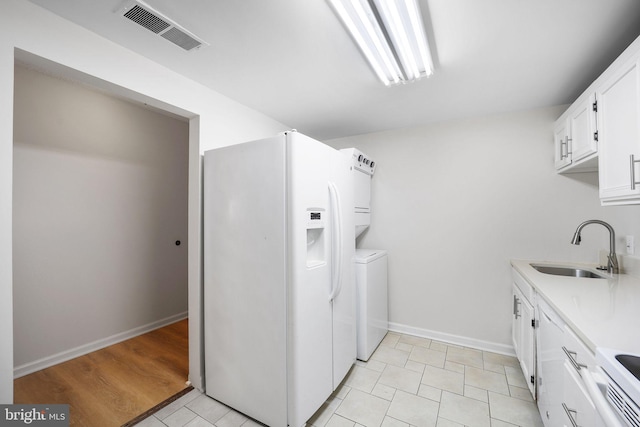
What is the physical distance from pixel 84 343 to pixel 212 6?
3217mm

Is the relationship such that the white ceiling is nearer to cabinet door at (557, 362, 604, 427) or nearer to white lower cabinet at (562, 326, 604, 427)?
white lower cabinet at (562, 326, 604, 427)

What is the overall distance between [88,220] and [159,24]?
223cm

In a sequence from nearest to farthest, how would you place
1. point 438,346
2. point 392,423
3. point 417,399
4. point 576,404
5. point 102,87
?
point 576,404, point 102,87, point 392,423, point 417,399, point 438,346

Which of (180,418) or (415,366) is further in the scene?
(415,366)

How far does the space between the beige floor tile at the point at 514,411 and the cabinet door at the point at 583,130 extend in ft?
5.88

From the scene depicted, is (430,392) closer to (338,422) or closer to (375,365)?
(375,365)

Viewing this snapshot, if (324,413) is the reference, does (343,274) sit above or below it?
above

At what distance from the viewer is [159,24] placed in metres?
1.42

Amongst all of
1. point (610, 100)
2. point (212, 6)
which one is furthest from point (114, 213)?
point (610, 100)

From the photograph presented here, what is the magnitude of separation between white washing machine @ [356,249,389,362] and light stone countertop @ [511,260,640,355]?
1.23m

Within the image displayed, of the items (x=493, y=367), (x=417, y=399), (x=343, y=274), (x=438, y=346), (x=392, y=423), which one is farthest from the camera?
(x=438, y=346)

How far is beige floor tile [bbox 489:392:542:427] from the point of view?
1.73 m

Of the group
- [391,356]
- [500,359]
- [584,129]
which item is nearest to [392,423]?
[391,356]

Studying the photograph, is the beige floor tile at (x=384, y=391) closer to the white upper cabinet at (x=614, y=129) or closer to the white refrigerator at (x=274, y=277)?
the white refrigerator at (x=274, y=277)
